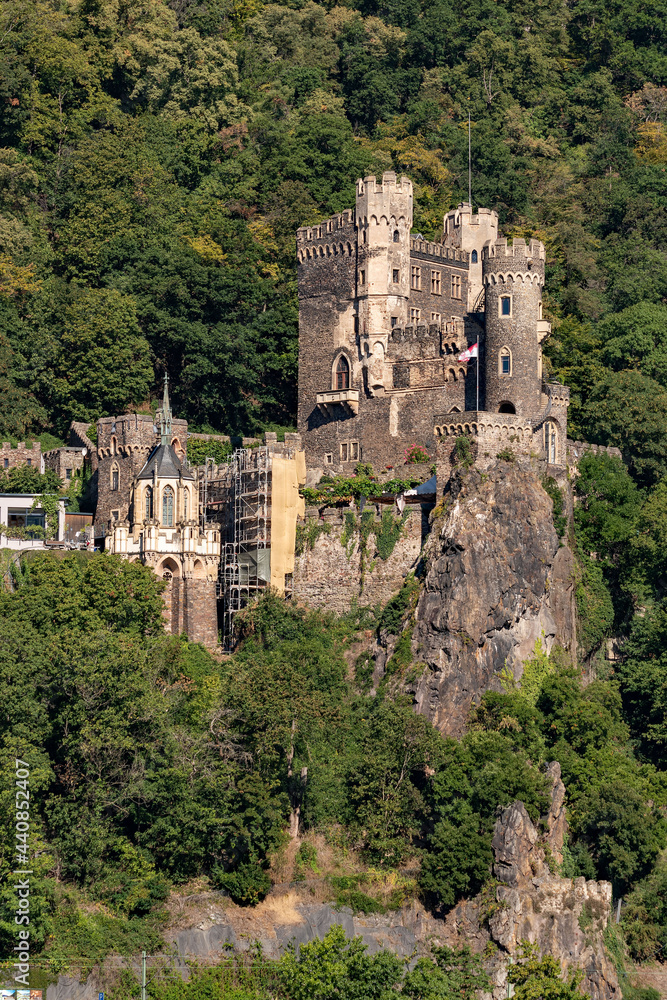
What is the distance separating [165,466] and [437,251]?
16250mm

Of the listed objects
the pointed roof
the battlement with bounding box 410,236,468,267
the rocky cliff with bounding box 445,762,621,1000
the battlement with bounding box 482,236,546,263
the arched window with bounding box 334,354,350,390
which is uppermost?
the battlement with bounding box 410,236,468,267

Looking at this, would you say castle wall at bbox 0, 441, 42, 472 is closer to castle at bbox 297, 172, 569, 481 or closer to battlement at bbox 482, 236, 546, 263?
castle at bbox 297, 172, 569, 481

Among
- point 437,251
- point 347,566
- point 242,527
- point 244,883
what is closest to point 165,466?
point 242,527

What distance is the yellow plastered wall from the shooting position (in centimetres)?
8356

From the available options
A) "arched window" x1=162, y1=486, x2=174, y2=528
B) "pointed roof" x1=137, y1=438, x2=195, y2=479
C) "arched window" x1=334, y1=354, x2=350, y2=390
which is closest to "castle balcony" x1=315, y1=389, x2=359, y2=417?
"arched window" x1=334, y1=354, x2=350, y2=390

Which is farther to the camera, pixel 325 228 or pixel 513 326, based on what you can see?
pixel 325 228

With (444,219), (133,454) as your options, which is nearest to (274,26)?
(444,219)

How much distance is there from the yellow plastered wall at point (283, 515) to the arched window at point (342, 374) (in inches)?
226

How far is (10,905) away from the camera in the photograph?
63.9 metres

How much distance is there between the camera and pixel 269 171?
360 feet

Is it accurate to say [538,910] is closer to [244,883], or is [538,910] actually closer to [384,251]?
[244,883]

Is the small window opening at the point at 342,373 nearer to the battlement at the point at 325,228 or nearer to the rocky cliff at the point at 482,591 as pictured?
the battlement at the point at 325,228

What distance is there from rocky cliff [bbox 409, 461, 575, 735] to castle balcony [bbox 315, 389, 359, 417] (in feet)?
29.4

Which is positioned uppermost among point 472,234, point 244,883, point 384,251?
point 472,234
